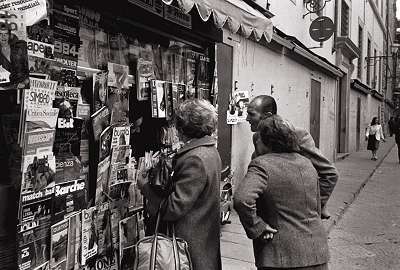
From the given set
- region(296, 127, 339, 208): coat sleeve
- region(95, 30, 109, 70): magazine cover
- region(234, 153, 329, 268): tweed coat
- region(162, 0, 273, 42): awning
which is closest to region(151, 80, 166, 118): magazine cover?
region(95, 30, 109, 70): magazine cover

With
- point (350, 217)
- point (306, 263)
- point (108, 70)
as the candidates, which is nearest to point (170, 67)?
point (108, 70)

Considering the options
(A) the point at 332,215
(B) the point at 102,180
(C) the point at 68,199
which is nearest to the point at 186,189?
(C) the point at 68,199

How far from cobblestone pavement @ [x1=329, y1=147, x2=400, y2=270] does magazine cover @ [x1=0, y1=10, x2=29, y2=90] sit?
13.6 ft

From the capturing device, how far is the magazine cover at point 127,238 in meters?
3.69

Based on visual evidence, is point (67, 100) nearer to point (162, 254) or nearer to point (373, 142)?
point (162, 254)

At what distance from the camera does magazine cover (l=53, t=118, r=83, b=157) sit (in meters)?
3.01

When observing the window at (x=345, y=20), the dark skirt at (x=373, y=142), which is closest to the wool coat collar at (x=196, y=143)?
the dark skirt at (x=373, y=142)

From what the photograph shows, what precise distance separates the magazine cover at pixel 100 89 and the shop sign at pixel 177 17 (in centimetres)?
99

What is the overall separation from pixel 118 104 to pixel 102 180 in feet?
1.98

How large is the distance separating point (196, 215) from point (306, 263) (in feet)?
2.27

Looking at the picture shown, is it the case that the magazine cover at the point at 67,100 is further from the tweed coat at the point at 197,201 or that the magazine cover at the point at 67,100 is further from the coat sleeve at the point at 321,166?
the coat sleeve at the point at 321,166

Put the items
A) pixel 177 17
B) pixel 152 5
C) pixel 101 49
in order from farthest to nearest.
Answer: pixel 177 17 → pixel 152 5 → pixel 101 49

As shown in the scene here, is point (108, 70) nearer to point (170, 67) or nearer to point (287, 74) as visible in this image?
point (170, 67)

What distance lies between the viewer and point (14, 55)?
2303mm
